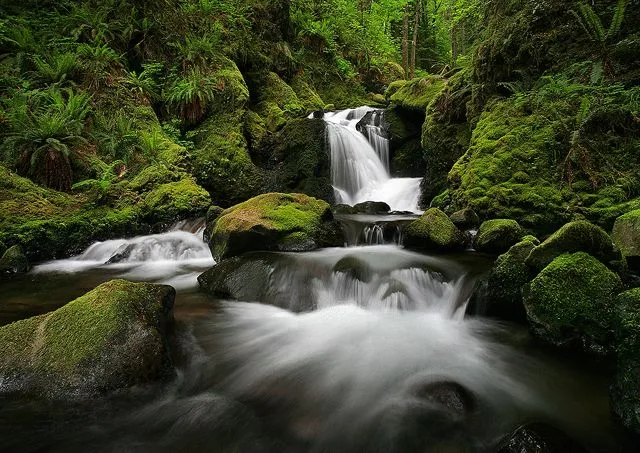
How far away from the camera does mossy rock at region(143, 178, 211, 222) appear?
27.2 ft

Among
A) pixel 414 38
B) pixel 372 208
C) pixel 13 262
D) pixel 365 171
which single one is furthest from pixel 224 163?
pixel 414 38

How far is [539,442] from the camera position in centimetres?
213

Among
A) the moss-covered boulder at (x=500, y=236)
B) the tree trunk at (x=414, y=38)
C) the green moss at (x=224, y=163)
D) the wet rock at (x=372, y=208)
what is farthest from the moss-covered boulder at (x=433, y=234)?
the tree trunk at (x=414, y=38)

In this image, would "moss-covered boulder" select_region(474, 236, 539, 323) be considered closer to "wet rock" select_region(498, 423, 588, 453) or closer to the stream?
the stream

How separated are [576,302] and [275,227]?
174 inches

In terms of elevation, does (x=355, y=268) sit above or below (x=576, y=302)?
below

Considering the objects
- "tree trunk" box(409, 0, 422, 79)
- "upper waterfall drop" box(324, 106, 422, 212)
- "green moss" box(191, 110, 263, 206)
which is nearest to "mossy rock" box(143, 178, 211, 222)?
"green moss" box(191, 110, 263, 206)

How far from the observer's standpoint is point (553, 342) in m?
3.42

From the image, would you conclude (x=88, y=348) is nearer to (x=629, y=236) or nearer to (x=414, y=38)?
(x=629, y=236)

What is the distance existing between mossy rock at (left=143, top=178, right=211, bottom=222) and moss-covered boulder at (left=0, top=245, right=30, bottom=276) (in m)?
2.41

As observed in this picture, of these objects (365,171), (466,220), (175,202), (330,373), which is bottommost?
(330,373)

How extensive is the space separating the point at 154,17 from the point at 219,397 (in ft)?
42.7

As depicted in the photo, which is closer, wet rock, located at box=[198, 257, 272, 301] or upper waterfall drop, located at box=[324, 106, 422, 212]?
wet rock, located at box=[198, 257, 272, 301]

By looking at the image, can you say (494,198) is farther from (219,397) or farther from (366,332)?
(219,397)
